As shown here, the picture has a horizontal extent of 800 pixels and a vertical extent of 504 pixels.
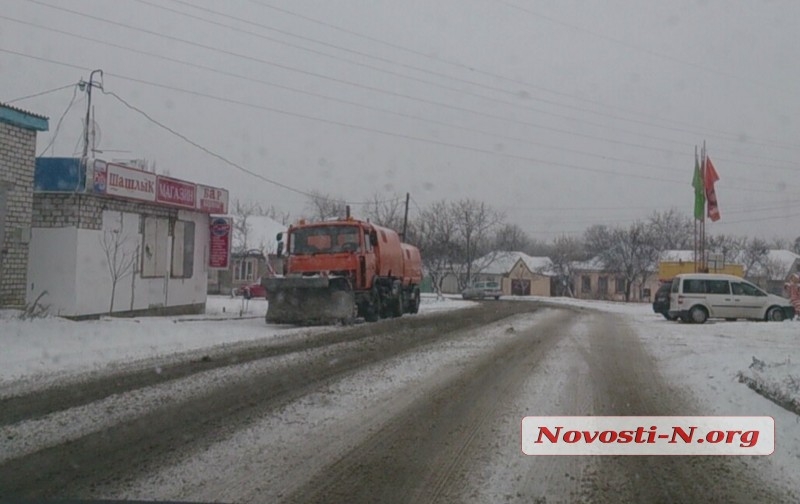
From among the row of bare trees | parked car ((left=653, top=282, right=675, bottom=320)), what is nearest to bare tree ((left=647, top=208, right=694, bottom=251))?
the row of bare trees

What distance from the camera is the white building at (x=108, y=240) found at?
20656mm

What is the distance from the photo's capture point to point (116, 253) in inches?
872

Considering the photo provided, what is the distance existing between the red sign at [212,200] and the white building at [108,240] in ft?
0.78

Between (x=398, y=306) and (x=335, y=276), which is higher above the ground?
(x=335, y=276)

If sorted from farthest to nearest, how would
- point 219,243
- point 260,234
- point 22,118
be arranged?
point 260,234 → point 219,243 → point 22,118

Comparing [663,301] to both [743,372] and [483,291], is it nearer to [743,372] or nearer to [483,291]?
[743,372]

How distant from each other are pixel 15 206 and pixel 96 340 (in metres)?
5.41

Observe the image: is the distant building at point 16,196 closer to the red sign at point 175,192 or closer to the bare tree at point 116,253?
the bare tree at point 116,253

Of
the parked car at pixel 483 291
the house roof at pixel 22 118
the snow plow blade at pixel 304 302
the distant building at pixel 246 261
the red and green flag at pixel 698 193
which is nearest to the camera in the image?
the house roof at pixel 22 118

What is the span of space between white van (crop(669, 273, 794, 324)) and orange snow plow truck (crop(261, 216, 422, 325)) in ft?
31.9

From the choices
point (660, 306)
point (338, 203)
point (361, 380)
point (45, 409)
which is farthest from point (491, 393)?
point (338, 203)

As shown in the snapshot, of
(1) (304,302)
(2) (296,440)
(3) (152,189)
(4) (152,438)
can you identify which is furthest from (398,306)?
(4) (152,438)

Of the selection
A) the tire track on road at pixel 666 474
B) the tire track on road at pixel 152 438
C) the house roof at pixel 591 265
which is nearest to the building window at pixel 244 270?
the house roof at pixel 591 265

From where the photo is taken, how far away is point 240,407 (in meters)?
9.18
